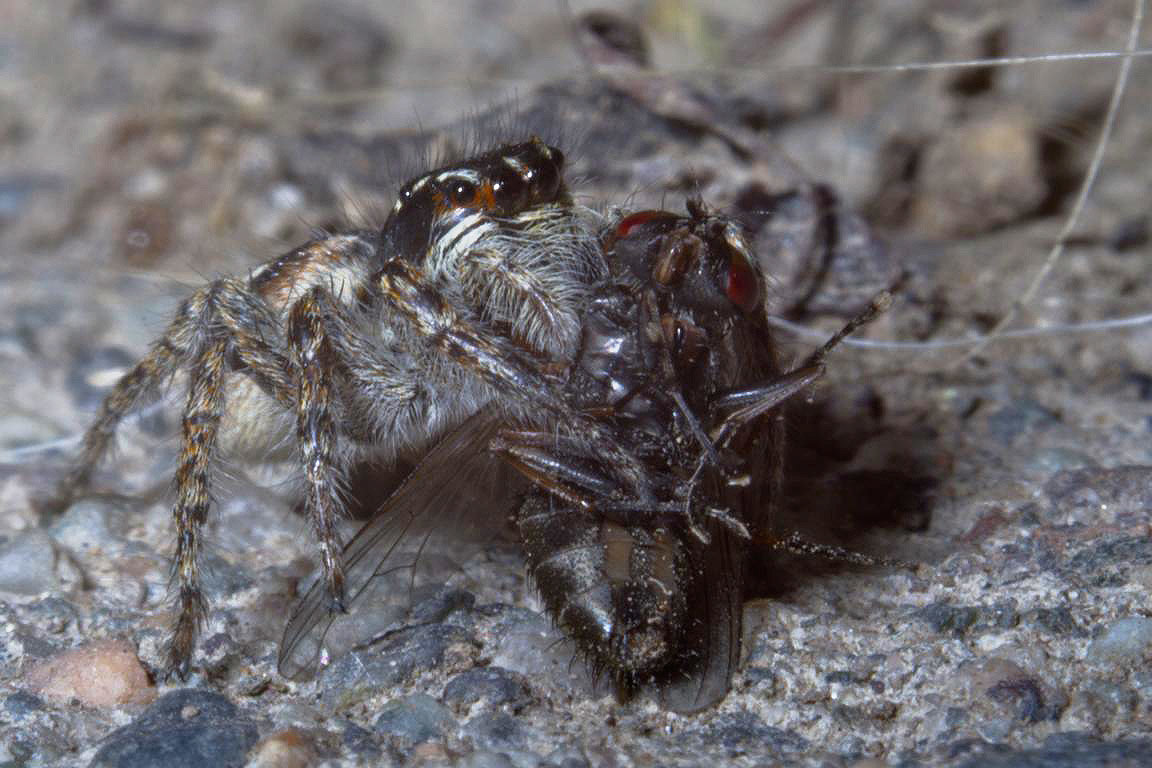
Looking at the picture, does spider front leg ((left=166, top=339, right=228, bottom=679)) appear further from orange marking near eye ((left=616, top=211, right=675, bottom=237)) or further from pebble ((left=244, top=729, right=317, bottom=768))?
Answer: orange marking near eye ((left=616, top=211, right=675, bottom=237))

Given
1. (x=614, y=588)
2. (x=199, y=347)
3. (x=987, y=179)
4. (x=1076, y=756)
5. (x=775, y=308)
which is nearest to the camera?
(x=1076, y=756)

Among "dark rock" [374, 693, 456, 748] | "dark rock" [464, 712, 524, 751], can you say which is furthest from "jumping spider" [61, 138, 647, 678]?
"dark rock" [464, 712, 524, 751]

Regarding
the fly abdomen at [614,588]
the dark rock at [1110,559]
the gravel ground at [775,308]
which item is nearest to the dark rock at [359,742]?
the gravel ground at [775,308]

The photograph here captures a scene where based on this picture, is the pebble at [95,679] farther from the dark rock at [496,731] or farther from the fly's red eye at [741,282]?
the fly's red eye at [741,282]

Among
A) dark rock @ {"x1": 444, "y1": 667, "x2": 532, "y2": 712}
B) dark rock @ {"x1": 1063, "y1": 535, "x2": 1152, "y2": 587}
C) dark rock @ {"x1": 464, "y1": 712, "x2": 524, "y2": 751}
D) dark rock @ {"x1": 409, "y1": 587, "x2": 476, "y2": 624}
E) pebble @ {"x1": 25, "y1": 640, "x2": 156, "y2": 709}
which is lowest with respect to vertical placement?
pebble @ {"x1": 25, "y1": 640, "x2": 156, "y2": 709}

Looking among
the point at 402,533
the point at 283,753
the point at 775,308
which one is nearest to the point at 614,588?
the point at 402,533

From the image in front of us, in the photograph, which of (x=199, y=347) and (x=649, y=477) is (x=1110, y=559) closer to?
(x=649, y=477)
